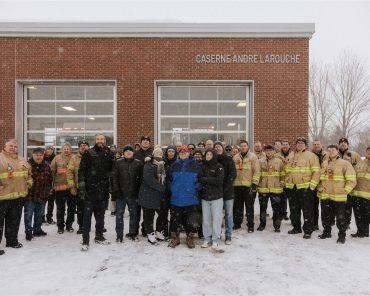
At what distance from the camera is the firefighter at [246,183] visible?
26.5 ft

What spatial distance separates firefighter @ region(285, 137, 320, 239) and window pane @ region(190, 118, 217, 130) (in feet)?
19.9

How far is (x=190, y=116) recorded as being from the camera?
13828 mm

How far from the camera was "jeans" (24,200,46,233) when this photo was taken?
7470 mm

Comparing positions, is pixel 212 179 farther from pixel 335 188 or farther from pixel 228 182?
pixel 335 188

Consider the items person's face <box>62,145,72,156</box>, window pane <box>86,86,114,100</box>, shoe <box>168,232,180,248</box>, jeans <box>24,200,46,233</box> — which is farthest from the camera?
window pane <box>86,86,114,100</box>

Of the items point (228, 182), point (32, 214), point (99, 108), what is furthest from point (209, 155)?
point (99, 108)

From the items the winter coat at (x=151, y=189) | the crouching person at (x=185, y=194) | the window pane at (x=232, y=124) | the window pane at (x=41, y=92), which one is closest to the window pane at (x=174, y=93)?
the window pane at (x=232, y=124)

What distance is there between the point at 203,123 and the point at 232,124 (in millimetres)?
1085

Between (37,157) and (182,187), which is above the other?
(37,157)

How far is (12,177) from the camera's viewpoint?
22.3ft

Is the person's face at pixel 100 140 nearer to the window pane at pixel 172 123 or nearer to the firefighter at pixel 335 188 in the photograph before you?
the firefighter at pixel 335 188

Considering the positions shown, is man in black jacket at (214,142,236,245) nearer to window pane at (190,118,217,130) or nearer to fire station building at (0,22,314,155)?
fire station building at (0,22,314,155)

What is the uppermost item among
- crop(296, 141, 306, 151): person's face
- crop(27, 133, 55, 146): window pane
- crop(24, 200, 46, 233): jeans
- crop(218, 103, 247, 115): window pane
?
crop(218, 103, 247, 115): window pane

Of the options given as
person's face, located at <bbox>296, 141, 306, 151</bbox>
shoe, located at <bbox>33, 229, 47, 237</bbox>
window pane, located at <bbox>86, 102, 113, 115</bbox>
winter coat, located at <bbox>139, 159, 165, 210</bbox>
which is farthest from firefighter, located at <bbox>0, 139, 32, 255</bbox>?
window pane, located at <bbox>86, 102, 113, 115</bbox>
